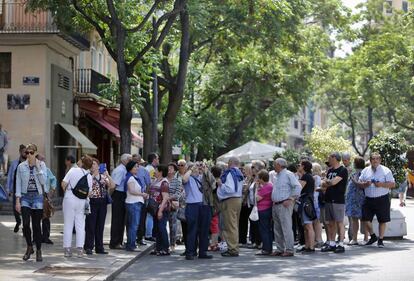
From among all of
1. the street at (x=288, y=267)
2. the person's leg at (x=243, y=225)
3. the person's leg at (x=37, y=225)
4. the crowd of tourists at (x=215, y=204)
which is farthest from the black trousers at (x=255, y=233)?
the person's leg at (x=37, y=225)

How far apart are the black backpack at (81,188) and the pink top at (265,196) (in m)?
3.54

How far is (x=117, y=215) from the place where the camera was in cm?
1625

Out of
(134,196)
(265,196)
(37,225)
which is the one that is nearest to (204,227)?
(265,196)

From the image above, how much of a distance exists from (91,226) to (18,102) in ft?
46.0

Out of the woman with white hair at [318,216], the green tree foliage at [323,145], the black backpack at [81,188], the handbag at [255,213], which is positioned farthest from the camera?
the green tree foliage at [323,145]

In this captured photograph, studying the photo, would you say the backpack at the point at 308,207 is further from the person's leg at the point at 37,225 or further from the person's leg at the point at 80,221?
the person's leg at the point at 37,225

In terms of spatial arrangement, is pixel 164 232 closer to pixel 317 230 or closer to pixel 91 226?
pixel 91 226

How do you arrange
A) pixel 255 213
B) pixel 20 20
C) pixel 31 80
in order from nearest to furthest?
pixel 255 213 → pixel 20 20 → pixel 31 80

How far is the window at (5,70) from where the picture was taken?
28.4 metres

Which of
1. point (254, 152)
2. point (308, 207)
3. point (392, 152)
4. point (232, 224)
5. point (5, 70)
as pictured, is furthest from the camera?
point (254, 152)

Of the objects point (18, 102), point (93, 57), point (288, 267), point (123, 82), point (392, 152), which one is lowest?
point (288, 267)

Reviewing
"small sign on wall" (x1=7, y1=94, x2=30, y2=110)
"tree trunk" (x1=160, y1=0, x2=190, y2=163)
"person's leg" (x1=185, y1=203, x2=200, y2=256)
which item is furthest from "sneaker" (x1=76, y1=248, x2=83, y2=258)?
"small sign on wall" (x1=7, y1=94, x2=30, y2=110)

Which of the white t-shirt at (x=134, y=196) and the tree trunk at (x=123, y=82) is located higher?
the tree trunk at (x=123, y=82)

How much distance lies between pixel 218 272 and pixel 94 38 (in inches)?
963
